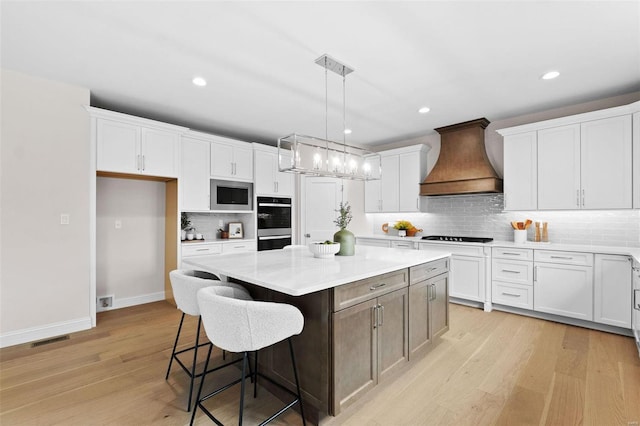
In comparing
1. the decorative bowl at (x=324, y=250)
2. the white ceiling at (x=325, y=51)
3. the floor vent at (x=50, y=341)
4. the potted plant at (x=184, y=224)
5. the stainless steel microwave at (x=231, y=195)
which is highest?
the white ceiling at (x=325, y=51)

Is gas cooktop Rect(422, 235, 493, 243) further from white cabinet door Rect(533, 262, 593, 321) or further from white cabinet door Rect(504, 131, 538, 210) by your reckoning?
white cabinet door Rect(533, 262, 593, 321)

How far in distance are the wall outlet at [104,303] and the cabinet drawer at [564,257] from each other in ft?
17.7

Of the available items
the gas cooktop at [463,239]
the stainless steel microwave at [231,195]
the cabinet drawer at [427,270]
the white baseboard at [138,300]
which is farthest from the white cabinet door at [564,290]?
the white baseboard at [138,300]

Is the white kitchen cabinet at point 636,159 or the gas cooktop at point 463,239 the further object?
the gas cooktop at point 463,239

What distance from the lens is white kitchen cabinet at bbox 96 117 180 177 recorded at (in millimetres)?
3557

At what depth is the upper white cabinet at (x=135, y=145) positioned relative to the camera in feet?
11.6

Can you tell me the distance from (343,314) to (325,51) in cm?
212

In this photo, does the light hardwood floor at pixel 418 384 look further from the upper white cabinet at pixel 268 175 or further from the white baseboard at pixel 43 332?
the upper white cabinet at pixel 268 175

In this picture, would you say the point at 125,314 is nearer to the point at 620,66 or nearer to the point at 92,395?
the point at 92,395

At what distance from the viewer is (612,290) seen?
3.21 m

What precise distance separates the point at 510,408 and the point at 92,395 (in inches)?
113

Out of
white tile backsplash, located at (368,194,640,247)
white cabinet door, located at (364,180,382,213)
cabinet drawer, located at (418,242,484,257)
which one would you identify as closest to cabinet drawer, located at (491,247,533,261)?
cabinet drawer, located at (418,242,484,257)

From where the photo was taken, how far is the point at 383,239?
5.12m

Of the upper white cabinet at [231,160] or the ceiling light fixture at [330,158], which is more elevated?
the upper white cabinet at [231,160]
